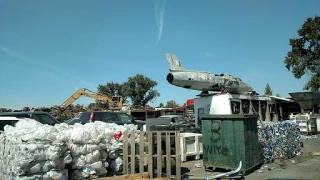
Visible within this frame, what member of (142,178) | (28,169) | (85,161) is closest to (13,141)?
(28,169)

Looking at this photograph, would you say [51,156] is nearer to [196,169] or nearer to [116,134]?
[116,134]

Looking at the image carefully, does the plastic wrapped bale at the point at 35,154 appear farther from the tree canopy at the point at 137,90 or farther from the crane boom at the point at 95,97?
the tree canopy at the point at 137,90

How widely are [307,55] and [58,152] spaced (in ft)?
96.0

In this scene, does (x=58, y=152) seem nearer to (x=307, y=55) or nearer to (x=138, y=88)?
(x=307, y=55)

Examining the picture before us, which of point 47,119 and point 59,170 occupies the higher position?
point 47,119

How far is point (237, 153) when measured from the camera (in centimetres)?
803

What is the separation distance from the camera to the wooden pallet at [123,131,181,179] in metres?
6.87

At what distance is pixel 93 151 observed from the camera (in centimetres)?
700

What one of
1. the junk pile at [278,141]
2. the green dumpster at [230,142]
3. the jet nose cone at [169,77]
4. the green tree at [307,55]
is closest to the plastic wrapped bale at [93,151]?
the green dumpster at [230,142]

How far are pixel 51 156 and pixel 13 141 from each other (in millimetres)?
992

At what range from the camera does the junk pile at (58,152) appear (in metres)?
6.03

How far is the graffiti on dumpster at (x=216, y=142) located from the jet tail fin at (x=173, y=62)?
11.2 m

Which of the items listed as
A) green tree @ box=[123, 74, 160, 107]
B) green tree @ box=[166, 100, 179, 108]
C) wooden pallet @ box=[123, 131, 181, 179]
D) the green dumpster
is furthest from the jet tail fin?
green tree @ box=[166, 100, 179, 108]

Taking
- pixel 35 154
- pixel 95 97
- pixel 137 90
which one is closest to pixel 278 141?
pixel 35 154
